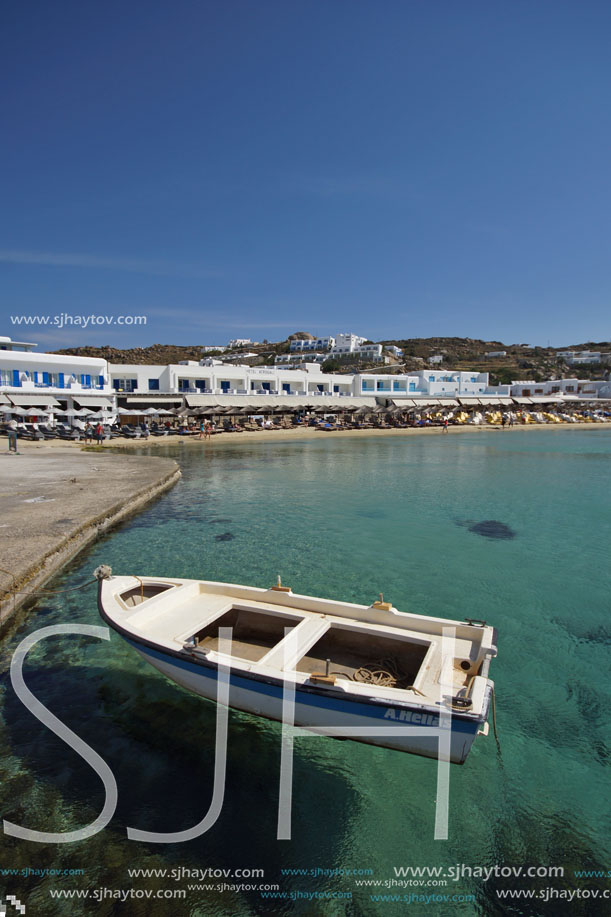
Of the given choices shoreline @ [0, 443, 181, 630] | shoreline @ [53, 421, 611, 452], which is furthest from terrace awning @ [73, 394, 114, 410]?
shoreline @ [0, 443, 181, 630]

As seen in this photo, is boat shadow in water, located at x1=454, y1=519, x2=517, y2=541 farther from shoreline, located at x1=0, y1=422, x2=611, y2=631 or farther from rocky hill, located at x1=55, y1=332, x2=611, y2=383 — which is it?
rocky hill, located at x1=55, y1=332, x2=611, y2=383

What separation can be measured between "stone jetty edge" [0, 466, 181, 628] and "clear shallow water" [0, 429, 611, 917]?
0.38m

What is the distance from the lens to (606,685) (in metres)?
7.07

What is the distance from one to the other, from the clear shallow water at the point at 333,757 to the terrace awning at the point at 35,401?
106ft

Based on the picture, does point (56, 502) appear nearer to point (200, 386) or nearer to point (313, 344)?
point (200, 386)

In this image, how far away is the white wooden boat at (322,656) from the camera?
448cm

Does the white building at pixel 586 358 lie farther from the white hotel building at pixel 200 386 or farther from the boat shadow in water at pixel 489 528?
the boat shadow in water at pixel 489 528

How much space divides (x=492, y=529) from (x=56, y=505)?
1389 centimetres

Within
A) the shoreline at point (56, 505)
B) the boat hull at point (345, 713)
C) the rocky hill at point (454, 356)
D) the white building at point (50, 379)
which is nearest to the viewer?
the boat hull at point (345, 713)

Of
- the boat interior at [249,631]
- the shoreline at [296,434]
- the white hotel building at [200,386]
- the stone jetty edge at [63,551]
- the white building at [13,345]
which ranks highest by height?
the white building at [13,345]

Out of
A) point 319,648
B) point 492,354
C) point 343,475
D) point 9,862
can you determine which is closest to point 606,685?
point 319,648

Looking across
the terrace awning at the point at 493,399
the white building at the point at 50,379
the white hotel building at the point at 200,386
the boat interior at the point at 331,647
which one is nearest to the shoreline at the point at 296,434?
the white hotel building at the point at 200,386

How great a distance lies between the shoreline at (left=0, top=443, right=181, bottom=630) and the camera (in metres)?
9.83

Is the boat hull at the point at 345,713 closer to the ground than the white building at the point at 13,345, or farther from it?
closer to the ground
